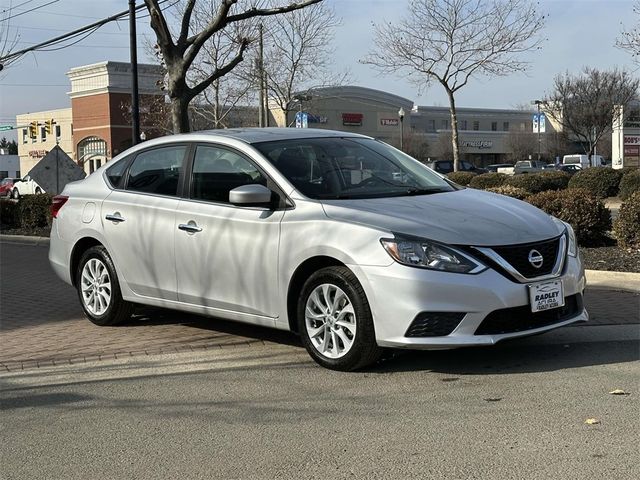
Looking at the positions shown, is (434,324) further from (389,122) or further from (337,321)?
(389,122)

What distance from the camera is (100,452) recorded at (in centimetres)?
402

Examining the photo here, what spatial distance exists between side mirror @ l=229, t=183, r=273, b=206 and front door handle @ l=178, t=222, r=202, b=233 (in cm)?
62

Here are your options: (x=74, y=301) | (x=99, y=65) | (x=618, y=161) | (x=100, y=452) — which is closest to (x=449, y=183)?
(x=100, y=452)

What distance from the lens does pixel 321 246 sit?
16.9 feet

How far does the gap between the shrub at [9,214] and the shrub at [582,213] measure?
13.8m

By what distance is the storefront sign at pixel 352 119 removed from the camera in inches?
2739

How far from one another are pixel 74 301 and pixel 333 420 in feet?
17.3

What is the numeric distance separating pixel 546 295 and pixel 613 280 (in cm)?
381

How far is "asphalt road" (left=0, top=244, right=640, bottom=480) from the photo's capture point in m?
3.73

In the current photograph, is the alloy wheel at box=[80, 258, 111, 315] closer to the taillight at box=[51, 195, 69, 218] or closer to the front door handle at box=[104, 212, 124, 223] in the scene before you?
the front door handle at box=[104, 212, 124, 223]

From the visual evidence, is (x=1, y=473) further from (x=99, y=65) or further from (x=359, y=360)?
(x=99, y=65)

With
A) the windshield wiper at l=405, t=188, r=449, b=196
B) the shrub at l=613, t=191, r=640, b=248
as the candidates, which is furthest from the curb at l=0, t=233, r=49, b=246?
the windshield wiper at l=405, t=188, r=449, b=196

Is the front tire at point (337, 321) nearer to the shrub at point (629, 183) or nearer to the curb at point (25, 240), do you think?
the curb at point (25, 240)

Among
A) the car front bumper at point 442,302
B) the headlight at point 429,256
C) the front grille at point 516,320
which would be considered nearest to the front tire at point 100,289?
the car front bumper at point 442,302
